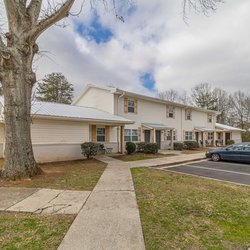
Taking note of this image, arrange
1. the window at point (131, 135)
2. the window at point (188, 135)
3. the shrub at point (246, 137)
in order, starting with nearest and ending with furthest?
the window at point (131, 135) → the window at point (188, 135) → the shrub at point (246, 137)

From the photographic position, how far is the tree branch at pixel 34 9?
789 centimetres

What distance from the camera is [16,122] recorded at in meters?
7.46

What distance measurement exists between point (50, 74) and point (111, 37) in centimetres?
2565

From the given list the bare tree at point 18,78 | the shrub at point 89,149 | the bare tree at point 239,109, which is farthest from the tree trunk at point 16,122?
the bare tree at point 239,109

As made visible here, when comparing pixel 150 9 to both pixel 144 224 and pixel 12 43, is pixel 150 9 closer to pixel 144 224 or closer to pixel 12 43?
pixel 12 43

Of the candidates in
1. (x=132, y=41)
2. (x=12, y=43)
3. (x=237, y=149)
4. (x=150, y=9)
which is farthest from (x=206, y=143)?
(x=12, y=43)

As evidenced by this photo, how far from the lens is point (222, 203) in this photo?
5129 millimetres

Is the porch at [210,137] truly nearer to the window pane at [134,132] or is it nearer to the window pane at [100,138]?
the window pane at [134,132]

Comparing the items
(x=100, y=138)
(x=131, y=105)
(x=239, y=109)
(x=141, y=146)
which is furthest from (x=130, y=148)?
(x=239, y=109)

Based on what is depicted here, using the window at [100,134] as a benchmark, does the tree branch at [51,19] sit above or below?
above

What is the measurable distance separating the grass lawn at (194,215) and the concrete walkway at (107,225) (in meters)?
0.21

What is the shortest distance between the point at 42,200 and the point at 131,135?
45.9 feet

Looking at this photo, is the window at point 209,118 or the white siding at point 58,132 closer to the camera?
the white siding at point 58,132

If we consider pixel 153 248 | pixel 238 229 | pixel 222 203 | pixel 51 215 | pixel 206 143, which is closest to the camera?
pixel 153 248
